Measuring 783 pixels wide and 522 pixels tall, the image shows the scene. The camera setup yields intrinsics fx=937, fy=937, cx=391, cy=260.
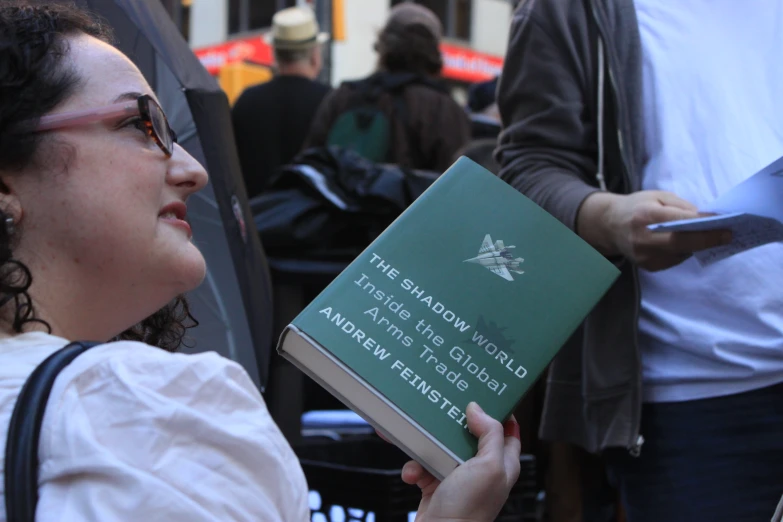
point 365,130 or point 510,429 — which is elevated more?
A: point 510,429

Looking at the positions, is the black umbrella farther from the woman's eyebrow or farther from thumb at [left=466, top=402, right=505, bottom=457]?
thumb at [left=466, top=402, right=505, bottom=457]

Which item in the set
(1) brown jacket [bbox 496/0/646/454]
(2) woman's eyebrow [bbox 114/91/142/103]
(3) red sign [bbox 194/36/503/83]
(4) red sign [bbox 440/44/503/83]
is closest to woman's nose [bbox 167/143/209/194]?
(2) woman's eyebrow [bbox 114/91/142/103]

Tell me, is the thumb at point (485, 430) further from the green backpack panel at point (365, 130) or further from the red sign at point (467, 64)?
the red sign at point (467, 64)

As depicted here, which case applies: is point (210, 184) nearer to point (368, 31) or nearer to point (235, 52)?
point (368, 31)

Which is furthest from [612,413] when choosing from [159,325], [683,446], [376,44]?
[376,44]

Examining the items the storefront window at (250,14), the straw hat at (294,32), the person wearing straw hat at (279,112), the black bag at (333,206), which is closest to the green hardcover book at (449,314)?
the black bag at (333,206)

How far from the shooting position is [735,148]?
5.57ft

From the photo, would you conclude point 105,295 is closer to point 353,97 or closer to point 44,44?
point 44,44

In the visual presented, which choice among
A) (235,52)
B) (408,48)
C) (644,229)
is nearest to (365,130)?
(408,48)

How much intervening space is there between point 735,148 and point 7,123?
1219 mm

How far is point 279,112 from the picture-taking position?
4035 mm

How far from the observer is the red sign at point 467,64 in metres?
20.8

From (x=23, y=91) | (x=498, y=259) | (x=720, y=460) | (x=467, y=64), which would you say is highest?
(x=23, y=91)

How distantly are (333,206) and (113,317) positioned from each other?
5.93ft
